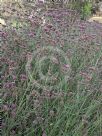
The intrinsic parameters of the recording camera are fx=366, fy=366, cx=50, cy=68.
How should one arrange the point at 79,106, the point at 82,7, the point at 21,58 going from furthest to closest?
the point at 82,7 < the point at 21,58 < the point at 79,106

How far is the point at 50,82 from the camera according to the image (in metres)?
3.22

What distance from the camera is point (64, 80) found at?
3.18 m

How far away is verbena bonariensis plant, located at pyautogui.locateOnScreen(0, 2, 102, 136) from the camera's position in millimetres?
2912

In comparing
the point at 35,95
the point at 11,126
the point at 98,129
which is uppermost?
the point at 35,95

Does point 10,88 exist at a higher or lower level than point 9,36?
lower

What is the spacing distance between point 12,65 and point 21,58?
0.43 m

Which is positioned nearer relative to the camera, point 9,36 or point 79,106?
point 79,106

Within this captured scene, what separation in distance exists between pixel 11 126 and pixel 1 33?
1.16m

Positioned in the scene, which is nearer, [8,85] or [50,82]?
[8,85]

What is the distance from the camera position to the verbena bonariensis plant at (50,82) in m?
2.91

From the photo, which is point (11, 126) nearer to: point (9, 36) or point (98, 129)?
point (98, 129)

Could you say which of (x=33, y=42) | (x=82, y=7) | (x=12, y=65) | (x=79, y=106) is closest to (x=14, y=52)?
(x=33, y=42)

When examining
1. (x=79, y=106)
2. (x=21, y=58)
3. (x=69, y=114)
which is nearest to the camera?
(x=69, y=114)

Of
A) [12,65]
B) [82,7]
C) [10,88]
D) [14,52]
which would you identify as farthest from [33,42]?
[82,7]
